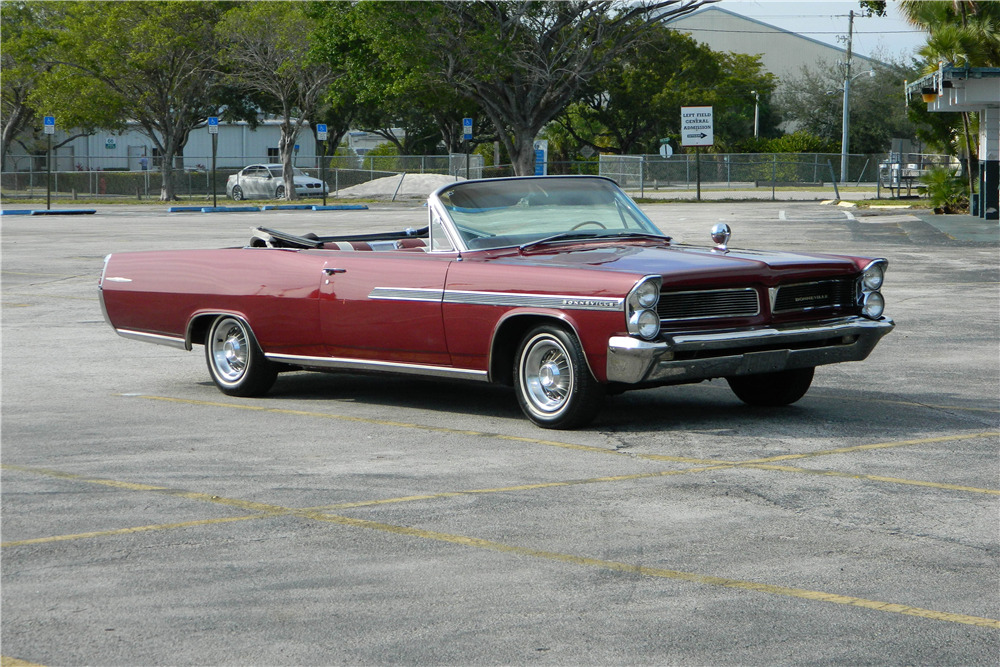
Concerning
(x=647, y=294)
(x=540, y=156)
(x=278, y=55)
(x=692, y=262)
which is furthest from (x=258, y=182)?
(x=647, y=294)

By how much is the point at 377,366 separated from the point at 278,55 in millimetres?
46004

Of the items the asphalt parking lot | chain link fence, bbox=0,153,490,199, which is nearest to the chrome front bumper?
the asphalt parking lot

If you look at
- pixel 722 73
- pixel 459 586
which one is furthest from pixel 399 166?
pixel 459 586

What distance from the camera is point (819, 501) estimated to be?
6070mm

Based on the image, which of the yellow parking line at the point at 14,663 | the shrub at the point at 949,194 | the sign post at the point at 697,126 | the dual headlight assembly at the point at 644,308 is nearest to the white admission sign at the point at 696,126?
the sign post at the point at 697,126

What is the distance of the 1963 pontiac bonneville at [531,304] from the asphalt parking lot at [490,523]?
36 centimetres

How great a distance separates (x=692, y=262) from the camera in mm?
7668

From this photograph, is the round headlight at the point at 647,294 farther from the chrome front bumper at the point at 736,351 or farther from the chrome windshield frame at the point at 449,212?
the chrome windshield frame at the point at 449,212

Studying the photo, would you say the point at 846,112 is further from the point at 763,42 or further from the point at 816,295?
the point at 816,295

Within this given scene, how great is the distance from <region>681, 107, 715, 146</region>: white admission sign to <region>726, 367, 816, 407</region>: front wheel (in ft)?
128

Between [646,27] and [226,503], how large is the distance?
42606 mm

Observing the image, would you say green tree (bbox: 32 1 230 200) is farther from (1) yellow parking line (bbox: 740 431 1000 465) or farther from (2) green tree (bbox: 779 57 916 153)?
(1) yellow parking line (bbox: 740 431 1000 465)

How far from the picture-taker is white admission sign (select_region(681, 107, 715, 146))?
47.1 meters

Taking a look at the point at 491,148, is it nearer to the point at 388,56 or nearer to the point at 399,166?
the point at 399,166
